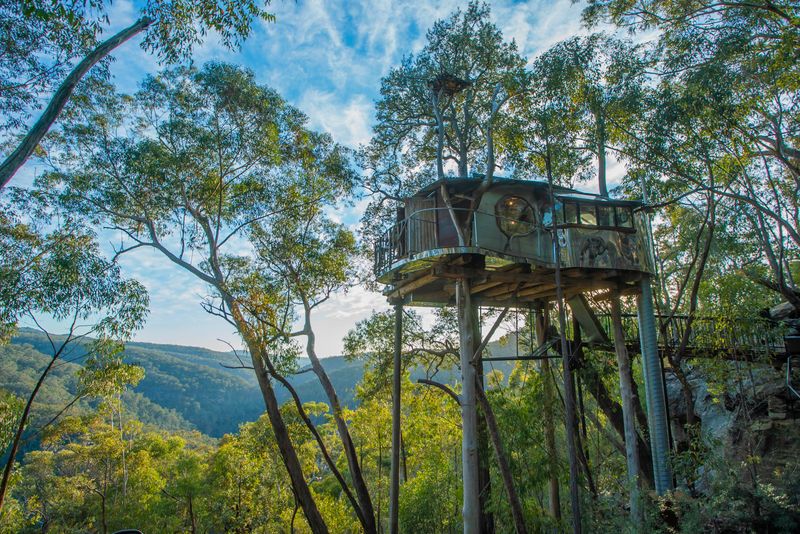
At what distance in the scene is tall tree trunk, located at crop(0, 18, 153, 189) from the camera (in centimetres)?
869

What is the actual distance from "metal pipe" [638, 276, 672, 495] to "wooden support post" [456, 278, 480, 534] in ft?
11.2

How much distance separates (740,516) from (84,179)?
1607 centimetres

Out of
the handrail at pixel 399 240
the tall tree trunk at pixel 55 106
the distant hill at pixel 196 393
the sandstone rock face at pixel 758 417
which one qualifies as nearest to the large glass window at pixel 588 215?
the handrail at pixel 399 240

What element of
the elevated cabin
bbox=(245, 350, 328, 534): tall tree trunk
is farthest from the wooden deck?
bbox=(245, 350, 328, 534): tall tree trunk

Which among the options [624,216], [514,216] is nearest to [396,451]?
[514,216]

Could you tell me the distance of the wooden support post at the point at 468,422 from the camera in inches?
327

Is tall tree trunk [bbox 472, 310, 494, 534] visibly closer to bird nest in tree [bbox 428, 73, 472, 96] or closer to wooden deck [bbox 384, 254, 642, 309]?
wooden deck [bbox 384, 254, 642, 309]

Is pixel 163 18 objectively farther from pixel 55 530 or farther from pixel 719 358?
pixel 55 530

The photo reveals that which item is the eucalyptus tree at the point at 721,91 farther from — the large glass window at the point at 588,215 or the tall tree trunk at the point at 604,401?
the tall tree trunk at the point at 604,401

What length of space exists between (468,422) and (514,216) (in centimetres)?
435

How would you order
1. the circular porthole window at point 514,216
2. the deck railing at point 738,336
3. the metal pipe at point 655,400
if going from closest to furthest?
the metal pipe at point 655,400 < the circular porthole window at point 514,216 < the deck railing at point 738,336

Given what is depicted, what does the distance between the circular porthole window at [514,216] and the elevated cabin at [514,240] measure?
21 millimetres

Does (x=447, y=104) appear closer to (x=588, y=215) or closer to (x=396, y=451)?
(x=588, y=215)

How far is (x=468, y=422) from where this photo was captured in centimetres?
870
